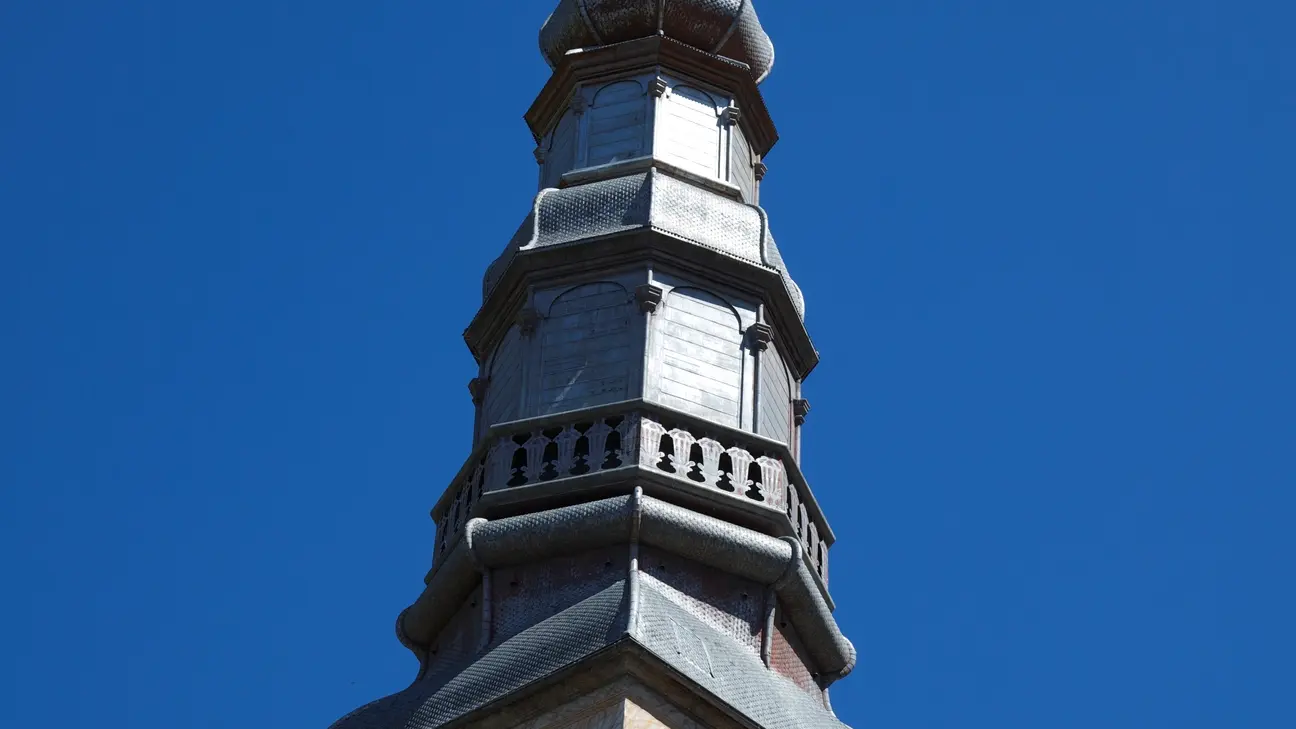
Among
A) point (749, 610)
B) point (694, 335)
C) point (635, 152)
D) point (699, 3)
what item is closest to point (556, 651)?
point (749, 610)

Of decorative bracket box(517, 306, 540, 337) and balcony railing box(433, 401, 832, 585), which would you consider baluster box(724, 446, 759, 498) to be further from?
decorative bracket box(517, 306, 540, 337)

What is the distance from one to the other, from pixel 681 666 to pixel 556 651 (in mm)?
1168

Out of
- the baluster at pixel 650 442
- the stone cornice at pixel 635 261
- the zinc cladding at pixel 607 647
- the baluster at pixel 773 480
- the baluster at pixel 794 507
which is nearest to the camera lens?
the zinc cladding at pixel 607 647

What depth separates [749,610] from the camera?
88.7 feet

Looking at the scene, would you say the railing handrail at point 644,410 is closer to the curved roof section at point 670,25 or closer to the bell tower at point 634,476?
the bell tower at point 634,476

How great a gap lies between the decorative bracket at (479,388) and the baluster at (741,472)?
3675 mm

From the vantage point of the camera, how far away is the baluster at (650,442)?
27062mm

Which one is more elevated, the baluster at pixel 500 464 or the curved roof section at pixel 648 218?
the curved roof section at pixel 648 218

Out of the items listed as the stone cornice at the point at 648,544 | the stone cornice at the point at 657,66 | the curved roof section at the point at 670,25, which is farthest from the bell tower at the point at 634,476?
the curved roof section at the point at 670,25

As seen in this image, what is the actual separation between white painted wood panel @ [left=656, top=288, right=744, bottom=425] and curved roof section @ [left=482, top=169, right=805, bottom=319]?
770mm

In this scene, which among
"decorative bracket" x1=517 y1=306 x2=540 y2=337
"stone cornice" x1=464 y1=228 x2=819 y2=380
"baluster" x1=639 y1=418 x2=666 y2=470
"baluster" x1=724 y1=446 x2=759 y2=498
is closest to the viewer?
"baluster" x1=639 y1=418 x2=666 y2=470

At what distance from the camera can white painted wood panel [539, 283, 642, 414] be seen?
28.2 m

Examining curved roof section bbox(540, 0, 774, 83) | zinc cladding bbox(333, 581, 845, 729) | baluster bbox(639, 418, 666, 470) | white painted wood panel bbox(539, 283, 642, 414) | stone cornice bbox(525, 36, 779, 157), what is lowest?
zinc cladding bbox(333, 581, 845, 729)

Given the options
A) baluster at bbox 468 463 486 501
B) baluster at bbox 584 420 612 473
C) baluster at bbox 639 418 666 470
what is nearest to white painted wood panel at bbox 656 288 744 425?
baluster at bbox 639 418 666 470
